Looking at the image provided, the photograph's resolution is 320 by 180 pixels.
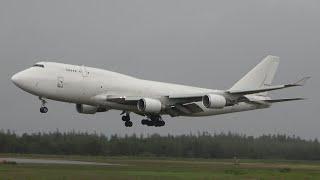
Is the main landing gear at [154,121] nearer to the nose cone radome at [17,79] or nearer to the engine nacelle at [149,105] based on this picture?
the engine nacelle at [149,105]

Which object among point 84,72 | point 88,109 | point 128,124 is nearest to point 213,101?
point 128,124

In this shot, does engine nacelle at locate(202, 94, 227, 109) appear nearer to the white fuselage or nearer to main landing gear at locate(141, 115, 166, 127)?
the white fuselage

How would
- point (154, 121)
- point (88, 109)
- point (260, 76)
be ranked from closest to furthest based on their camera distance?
point (88, 109) < point (154, 121) < point (260, 76)

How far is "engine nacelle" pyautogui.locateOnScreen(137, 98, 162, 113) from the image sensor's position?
62531mm

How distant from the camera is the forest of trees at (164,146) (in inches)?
3211

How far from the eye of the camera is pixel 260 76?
7275 cm

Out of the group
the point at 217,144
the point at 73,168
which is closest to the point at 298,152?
the point at 217,144

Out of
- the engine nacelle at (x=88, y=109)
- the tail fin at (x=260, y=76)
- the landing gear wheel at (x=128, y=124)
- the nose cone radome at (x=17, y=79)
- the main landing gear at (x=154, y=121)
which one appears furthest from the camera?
the tail fin at (x=260, y=76)

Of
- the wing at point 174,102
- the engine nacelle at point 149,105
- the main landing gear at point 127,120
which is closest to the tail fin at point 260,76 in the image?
the wing at point 174,102

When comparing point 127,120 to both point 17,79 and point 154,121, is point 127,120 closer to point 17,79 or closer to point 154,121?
point 154,121

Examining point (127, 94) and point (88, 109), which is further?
point (88, 109)

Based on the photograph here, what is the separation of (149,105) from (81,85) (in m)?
5.93

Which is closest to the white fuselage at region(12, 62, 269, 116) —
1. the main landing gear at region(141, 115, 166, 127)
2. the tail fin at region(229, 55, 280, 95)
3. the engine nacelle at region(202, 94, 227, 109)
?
the engine nacelle at region(202, 94, 227, 109)

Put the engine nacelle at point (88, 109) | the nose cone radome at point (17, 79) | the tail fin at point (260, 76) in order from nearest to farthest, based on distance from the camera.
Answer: the nose cone radome at point (17, 79)
the engine nacelle at point (88, 109)
the tail fin at point (260, 76)
